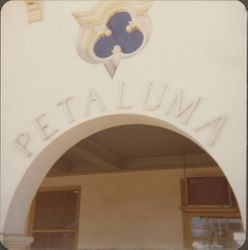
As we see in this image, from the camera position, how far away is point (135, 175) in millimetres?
6617

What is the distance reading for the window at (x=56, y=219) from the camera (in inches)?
268

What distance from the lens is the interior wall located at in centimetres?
621

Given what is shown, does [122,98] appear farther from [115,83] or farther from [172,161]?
[172,161]

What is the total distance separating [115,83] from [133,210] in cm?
350

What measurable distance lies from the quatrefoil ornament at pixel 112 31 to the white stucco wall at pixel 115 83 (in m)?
0.09

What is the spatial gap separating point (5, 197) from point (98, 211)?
329 cm

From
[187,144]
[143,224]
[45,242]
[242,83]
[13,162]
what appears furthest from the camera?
[45,242]

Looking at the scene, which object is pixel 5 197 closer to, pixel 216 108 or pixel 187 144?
pixel 216 108

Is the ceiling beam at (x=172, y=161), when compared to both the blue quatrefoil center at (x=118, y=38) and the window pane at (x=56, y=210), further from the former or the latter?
the blue quatrefoil center at (x=118, y=38)

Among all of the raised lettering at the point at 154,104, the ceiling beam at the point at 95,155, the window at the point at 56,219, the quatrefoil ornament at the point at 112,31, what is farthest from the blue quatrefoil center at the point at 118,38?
the window at the point at 56,219

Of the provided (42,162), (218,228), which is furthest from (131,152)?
(42,162)

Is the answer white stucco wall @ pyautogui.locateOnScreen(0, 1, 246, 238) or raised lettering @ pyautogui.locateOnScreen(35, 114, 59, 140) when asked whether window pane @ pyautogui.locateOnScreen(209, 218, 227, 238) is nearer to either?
white stucco wall @ pyautogui.locateOnScreen(0, 1, 246, 238)

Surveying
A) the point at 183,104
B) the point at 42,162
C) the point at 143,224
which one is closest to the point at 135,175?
the point at 143,224

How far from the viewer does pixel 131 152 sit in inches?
249
